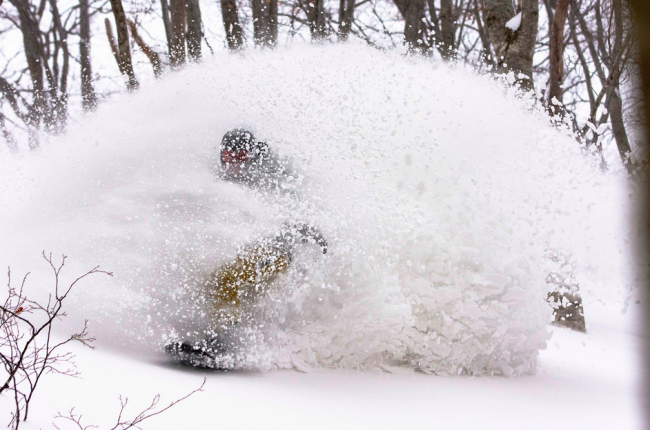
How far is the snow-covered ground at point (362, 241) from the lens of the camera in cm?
282

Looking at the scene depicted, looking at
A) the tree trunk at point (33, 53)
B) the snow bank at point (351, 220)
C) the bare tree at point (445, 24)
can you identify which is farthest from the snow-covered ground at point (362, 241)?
the tree trunk at point (33, 53)

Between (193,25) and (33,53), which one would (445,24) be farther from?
(33,53)

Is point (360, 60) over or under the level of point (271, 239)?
over

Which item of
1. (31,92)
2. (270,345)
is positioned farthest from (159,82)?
(31,92)

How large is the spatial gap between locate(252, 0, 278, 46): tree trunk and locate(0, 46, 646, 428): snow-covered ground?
460cm

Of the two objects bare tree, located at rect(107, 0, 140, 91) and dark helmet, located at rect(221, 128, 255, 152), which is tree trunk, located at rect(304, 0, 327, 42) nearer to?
bare tree, located at rect(107, 0, 140, 91)

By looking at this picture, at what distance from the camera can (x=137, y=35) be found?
29.6 feet

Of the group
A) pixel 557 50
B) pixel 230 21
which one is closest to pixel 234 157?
pixel 230 21

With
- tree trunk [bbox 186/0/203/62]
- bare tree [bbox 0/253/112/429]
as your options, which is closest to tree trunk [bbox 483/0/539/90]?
tree trunk [bbox 186/0/203/62]

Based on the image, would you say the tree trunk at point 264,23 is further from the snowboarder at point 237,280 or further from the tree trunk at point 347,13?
the snowboarder at point 237,280

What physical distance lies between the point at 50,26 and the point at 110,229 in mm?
11438

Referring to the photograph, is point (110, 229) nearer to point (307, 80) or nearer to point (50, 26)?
point (307, 80)

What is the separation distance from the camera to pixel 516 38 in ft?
18.5

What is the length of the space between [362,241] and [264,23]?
Result: 6.42 meters
